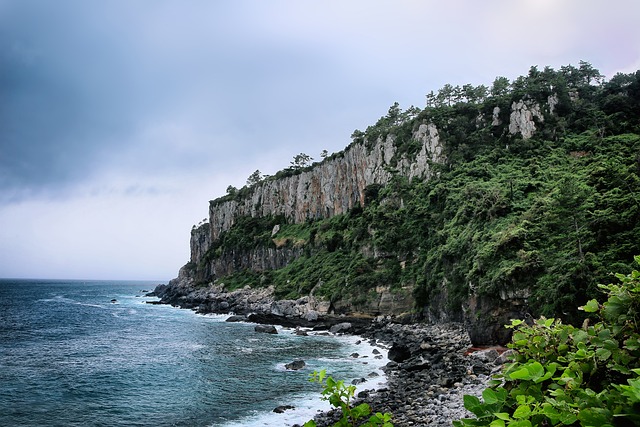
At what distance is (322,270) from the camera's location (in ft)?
200

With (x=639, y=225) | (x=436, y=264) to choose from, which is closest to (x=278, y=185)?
(x=436, y=264)

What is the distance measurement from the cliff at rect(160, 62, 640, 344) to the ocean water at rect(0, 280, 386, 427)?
35.9ft

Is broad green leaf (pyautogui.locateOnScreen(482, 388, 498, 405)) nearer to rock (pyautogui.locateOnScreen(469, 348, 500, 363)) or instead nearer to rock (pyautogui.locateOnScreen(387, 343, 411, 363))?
rock (pyautogui.locateOnScreen(469, 348, 500, 363))

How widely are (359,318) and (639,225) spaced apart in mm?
31765

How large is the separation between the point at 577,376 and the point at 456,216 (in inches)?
1743

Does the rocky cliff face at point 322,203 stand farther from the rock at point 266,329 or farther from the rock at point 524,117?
the rock at point 266,329

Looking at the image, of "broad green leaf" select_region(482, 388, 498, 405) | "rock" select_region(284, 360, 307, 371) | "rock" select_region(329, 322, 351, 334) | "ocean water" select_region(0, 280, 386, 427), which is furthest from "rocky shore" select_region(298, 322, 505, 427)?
"broad green leaf" select_region(482, 388, 498, 405)

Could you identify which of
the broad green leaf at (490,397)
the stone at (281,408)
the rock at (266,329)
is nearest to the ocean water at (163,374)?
the stone at (281,408)

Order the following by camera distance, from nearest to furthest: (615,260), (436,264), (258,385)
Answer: (615,260) → (258,385) → (436,264)

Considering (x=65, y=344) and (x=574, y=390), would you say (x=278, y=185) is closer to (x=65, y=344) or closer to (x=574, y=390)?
(x=65, y=344)

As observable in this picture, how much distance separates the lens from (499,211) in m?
37.4

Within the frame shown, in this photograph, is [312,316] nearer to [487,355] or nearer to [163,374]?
[163,374]

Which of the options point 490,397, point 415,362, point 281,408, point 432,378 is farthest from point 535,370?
point 415,362

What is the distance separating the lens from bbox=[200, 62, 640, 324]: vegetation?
25.2m
